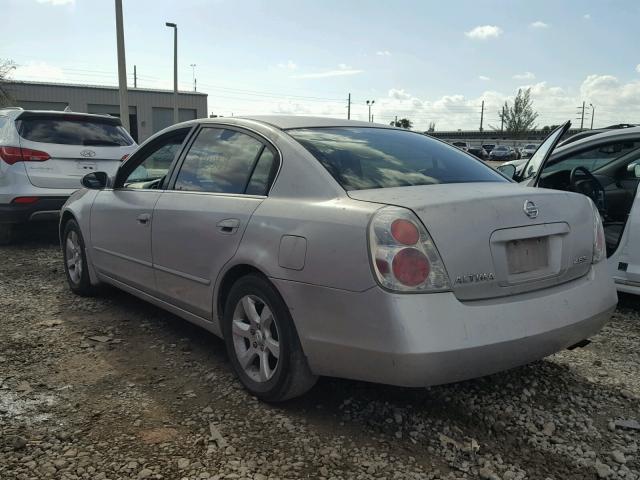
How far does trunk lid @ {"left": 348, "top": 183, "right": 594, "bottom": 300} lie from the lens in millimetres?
2475

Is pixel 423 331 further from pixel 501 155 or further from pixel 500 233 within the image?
pixel 501 155

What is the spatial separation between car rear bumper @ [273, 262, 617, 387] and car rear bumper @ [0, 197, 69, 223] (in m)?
5.12

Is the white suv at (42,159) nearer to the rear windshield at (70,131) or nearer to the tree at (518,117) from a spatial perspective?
the rear windshield at (70,131)

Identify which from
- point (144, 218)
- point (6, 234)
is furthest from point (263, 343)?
point (6, 234)

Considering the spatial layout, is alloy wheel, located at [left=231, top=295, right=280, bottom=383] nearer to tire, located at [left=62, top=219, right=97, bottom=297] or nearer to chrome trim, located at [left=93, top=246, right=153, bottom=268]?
chrome trim, located at [left=93, top=246, right=153, bottom=268]

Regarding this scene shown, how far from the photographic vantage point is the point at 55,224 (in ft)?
26.8

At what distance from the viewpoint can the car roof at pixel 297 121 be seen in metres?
3.42

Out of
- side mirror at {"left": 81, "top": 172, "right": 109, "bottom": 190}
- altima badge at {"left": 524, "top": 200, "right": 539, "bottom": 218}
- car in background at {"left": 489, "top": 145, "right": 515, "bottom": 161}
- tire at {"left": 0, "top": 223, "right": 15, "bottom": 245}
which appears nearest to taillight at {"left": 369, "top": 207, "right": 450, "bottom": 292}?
altima badge at {"left": 524, "top": 200, "right": 539, "bottom": 218}

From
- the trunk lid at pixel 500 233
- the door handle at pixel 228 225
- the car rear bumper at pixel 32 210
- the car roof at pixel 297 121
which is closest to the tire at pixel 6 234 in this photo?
the car rear bumper at pixel 32 210

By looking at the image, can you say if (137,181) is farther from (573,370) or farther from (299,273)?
(573,370)

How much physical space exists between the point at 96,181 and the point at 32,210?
2.67m

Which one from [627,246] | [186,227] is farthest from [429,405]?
[627,246]

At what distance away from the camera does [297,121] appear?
3.52 m

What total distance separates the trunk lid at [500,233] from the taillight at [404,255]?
45 mm
